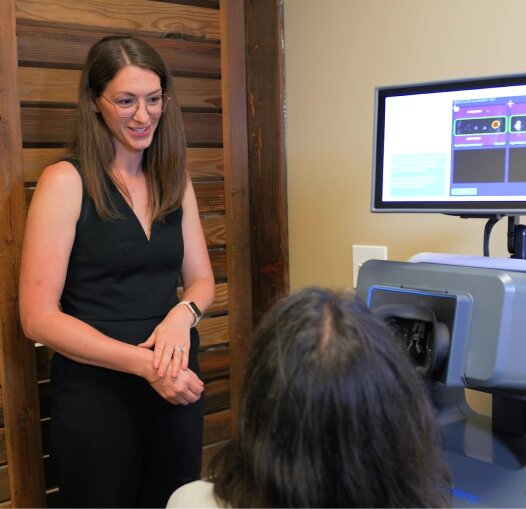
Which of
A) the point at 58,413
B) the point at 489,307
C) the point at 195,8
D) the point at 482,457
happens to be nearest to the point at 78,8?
the point at 195,8

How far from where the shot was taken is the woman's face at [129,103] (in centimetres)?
146

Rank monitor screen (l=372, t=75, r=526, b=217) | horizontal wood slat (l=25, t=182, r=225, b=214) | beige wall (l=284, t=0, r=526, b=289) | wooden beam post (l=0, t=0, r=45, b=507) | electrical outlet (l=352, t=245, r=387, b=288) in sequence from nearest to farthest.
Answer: monitor screen (l=372, t=75, r=526, b=217) → beige wall (l=284, t=0, r=526, b=289) → wooden beam post (l=0, t=0, r=45, b=507) → electrical outlet (l=352, t=245, r=387, b=288) → horizontal wood slat (l=25, t=182, r=225, b=214)

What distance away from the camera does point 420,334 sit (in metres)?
1.11

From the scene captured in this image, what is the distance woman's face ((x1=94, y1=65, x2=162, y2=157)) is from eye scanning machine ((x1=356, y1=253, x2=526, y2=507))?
1.92 feet

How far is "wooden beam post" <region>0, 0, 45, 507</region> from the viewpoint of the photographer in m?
1.72

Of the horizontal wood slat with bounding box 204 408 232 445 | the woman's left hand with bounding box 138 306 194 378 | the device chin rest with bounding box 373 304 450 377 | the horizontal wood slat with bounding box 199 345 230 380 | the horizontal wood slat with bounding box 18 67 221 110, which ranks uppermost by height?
the horizontal wood slat with bounding box 18 67 221 110

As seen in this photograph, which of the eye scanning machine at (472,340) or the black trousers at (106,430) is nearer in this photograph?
the eye scanning machine at (472,340)

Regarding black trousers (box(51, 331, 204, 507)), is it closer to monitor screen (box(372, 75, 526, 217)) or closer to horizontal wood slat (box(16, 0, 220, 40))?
monitor screen (box(372, 75, 526, 217))

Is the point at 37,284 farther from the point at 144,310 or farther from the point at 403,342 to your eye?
the point at 403,342

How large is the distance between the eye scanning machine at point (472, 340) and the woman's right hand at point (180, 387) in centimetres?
43

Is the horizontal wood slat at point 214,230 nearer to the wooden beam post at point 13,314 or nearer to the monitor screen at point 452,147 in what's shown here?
the wooden beam post at point 13,314

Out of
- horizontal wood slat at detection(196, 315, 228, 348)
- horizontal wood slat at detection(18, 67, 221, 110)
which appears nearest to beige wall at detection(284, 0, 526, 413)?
horizontal wood slat at detection(196, 315, 228, 348)

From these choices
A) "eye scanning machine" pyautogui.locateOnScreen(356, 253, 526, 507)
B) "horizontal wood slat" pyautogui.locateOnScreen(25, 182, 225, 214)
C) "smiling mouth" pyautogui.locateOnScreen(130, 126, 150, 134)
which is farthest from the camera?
"horizontal wood slat" pyautogui.locateOnScreen(25, 182, 225, 214)

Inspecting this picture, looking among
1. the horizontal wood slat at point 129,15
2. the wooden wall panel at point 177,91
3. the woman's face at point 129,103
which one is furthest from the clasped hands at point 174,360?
the horizontal wood slat at point 129,15
